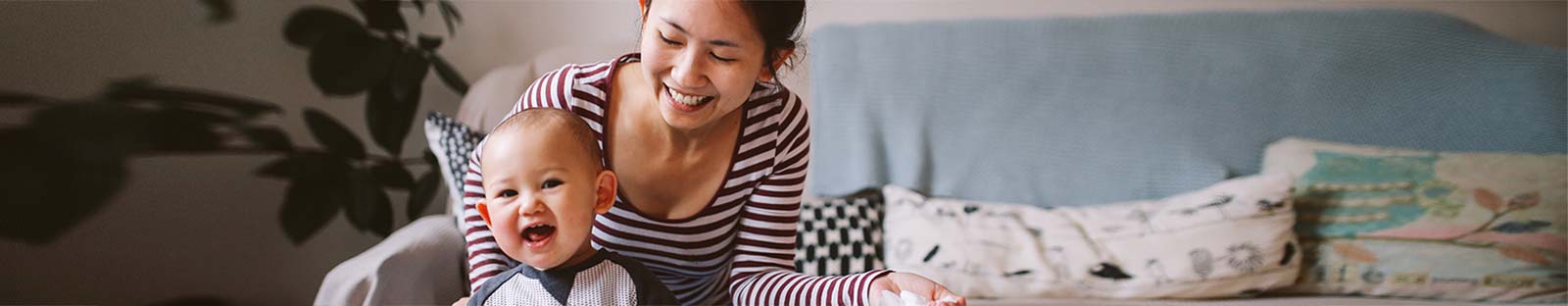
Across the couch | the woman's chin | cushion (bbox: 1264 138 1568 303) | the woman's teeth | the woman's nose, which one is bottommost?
the woman's chin

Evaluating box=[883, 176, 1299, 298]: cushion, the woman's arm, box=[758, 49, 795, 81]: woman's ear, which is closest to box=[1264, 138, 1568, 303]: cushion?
box=[883, 176, 1299, 298]: cushion

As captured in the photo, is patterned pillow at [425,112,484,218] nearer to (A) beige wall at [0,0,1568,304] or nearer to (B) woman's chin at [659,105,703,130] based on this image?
(A) beige wall at [0,0,1568,304]

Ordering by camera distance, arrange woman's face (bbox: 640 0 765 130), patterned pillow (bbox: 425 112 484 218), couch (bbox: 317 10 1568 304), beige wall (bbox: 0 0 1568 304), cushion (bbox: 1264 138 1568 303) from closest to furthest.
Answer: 1. woman's face (bbox: 640 0 765 130)
2. beige wall (bbox: 0 0 1568 304)
3. patterned pillow (bbox: 425 112 484 218)
4. cushion (bbox: 1264 138 1568 303)
5. couch (bbox: 317 10 1568 304)

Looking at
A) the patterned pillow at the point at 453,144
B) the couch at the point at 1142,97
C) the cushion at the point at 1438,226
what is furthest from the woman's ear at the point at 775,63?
the cushion at the point at 1438,226

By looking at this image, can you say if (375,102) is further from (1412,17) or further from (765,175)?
(1412,17)

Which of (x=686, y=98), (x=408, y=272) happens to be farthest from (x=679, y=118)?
(x=408, y=272)

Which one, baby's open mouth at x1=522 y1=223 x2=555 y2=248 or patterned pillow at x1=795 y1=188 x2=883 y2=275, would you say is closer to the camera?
baby's open mouth at x1=522 y1=223 x2=555 y2=248

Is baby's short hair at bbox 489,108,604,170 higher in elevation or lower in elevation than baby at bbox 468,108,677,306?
higher

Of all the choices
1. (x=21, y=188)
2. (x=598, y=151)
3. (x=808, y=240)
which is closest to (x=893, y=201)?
(x=808, y=240)


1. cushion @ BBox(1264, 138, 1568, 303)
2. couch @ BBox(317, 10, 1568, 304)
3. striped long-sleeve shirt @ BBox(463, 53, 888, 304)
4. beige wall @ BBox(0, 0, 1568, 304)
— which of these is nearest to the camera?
striped long-sleeve shirt @ BBox(463, 53, 888, 304)

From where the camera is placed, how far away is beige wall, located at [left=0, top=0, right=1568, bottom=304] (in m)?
0.81

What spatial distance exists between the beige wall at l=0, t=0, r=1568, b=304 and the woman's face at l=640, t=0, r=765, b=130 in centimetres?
11

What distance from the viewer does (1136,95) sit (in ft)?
5.52

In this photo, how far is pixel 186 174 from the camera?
1156 millimetres
